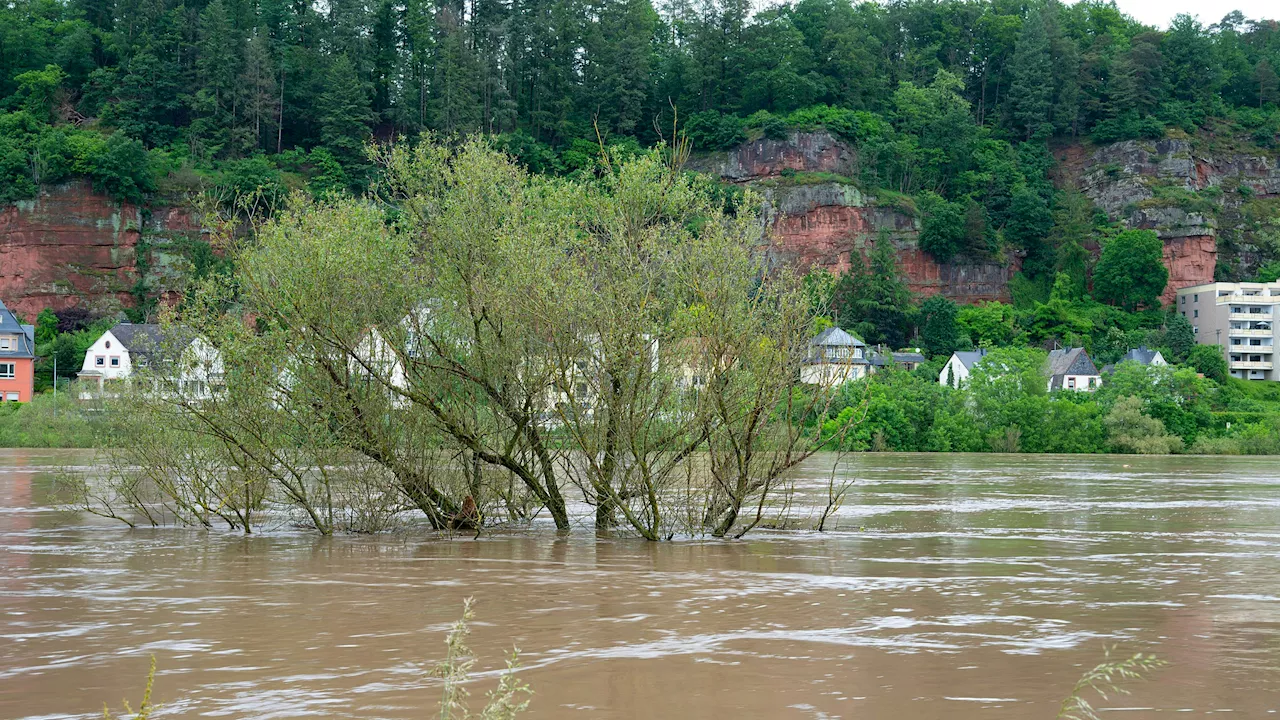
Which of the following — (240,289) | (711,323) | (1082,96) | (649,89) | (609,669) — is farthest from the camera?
(1082,96)

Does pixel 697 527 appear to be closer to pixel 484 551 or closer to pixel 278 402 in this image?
pixel 484 551

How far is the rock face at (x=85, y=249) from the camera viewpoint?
95000 mm

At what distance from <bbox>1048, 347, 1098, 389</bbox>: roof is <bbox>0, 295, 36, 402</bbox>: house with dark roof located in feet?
229

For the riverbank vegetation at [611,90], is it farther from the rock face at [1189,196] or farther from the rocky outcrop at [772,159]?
the rock face at [1189,196]

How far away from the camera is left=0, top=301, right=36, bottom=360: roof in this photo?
81.2m

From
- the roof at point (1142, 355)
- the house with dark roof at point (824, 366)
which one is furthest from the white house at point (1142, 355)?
the house with dark roof at point (824, 366)

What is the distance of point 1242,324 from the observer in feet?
368

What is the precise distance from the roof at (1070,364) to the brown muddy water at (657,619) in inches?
2820

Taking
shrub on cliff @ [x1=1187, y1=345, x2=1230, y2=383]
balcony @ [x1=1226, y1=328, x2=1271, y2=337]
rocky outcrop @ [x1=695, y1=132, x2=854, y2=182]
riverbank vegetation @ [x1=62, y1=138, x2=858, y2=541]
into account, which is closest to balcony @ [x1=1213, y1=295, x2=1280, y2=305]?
balcony @ [x1=1226, y1=328, x2=1271, y2=337]

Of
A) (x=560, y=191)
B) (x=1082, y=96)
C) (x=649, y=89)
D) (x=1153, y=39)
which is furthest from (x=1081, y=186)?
(x=560, y=191)

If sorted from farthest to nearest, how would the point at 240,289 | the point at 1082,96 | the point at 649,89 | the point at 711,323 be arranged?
the point at 1082,96 → the point at 649,89 → the point at 240,289 → the point at 711,323

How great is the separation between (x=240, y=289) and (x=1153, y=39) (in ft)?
455

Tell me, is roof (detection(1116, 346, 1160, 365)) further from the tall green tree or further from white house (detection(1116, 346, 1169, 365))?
the tall green tree

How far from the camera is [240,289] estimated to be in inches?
802
